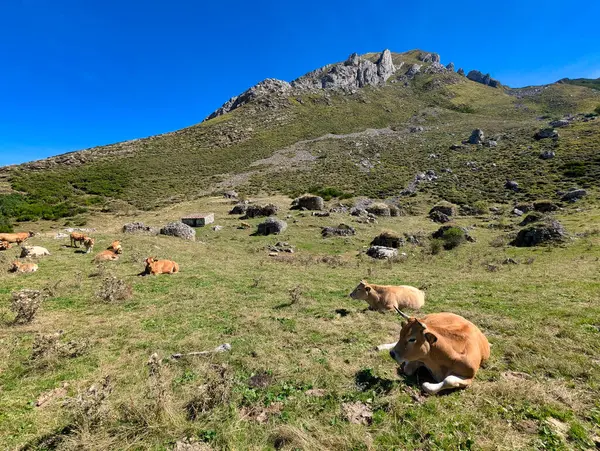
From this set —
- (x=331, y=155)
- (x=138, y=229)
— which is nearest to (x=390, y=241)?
(x=138, y=229)

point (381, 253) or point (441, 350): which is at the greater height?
point (441, 350)

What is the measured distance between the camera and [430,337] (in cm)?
536

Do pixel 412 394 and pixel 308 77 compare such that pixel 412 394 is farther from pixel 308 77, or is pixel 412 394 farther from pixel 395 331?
pixel 308 77

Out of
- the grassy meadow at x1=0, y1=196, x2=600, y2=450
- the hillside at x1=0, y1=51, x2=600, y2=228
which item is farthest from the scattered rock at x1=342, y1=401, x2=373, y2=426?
the hillside at x1=0, y1=51, x2=600, y2=228

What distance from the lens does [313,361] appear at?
643cm

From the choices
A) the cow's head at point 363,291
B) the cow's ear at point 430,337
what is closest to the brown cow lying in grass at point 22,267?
the cow's head at point 363,291

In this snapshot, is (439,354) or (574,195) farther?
(574,195)

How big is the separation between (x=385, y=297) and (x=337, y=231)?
18.0 metres

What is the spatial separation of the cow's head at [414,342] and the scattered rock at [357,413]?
107 cm

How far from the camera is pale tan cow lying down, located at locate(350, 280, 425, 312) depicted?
32.3 feet

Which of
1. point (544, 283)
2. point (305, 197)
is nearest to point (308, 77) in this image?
point (305, 197)

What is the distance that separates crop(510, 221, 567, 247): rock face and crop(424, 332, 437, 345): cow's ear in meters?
22.4

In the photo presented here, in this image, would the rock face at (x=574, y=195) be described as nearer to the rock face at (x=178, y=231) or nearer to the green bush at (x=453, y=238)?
the green bush at (x=453, y=238)

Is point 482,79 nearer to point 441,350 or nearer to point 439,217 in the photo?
point 439,217
